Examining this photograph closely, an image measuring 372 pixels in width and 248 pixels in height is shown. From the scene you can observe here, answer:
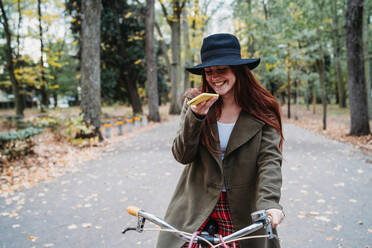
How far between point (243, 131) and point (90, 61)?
34.5ft

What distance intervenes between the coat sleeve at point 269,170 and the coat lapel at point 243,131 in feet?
0.28

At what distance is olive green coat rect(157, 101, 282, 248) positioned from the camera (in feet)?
6.01

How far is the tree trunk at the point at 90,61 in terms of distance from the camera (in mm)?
11172

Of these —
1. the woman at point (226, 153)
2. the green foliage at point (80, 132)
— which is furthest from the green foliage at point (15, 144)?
the woman at point (226, 153)

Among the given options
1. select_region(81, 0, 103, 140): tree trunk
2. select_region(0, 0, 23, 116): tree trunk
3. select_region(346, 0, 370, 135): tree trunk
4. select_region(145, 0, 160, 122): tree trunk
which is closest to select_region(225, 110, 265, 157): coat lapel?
select_region(81, 0, 103, 140): tree trunk

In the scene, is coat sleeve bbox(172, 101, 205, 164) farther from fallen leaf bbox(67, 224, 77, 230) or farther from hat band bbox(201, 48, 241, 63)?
fallen leaf bbox(67, 224, 77, 230)

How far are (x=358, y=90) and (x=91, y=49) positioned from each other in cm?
1028

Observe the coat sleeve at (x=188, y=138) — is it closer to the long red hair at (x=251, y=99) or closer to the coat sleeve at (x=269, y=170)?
the long red hair at (x=251, y=99)

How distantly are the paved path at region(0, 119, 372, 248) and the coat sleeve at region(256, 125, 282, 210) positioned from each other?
2.38 m

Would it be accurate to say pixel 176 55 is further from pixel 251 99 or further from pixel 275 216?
pixel 275 216

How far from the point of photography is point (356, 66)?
36.6 ft

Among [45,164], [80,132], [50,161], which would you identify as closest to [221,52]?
[45,164]

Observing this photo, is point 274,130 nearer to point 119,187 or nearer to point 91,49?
point 119,187

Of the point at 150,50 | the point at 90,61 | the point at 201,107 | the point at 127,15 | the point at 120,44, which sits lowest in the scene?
the point at 201,107
